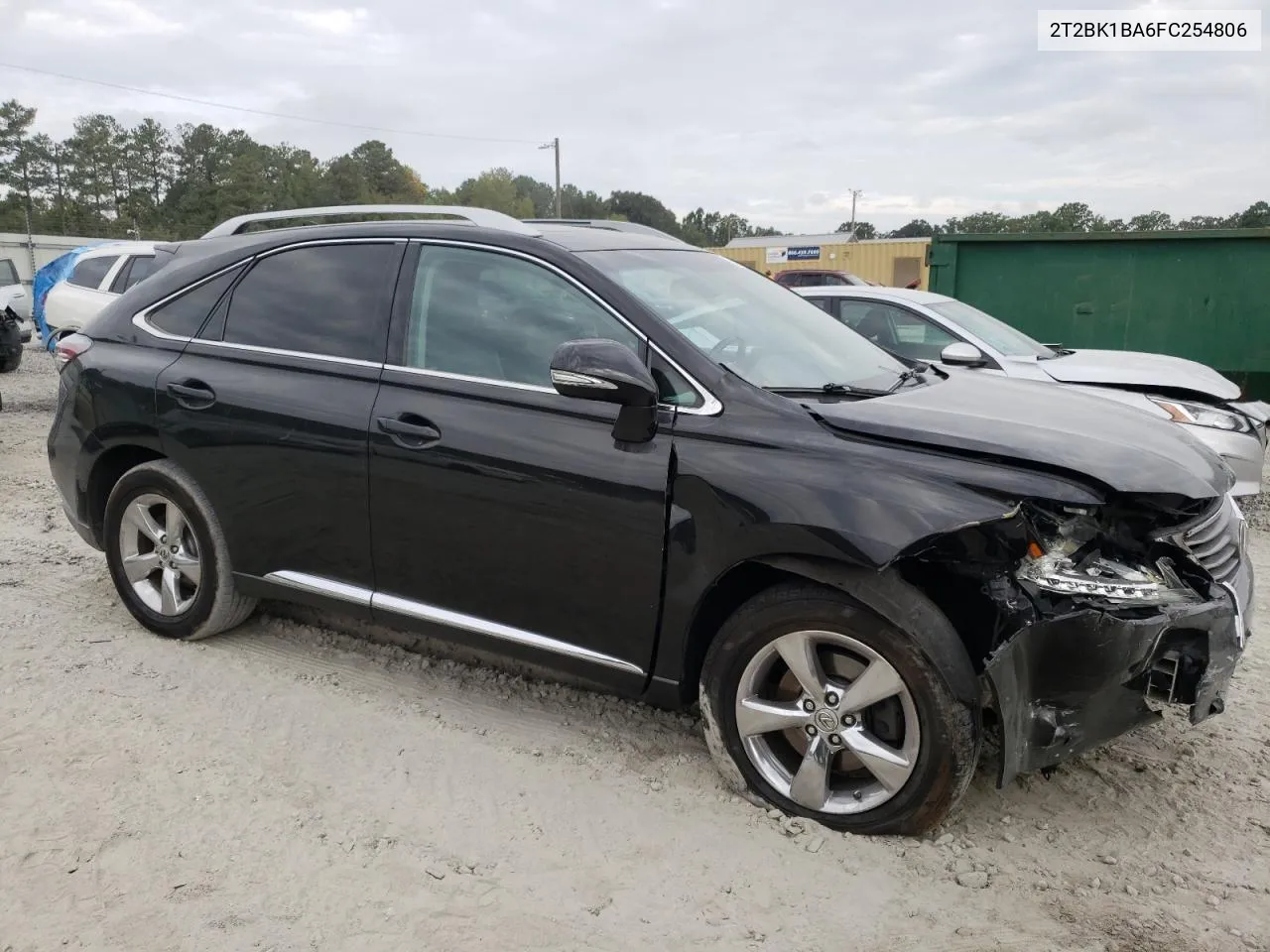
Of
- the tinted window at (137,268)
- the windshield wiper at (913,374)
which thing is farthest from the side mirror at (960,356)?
the tinted window at (137,268)

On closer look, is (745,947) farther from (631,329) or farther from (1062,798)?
(631,329)

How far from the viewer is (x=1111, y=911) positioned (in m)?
2.55

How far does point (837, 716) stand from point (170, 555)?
9.68 ft

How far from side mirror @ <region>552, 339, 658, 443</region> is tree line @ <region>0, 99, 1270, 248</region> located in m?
52.2

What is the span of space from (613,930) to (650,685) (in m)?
0.80

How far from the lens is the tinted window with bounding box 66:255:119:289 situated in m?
11.5

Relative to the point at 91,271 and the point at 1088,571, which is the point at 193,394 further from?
the point at 91,271

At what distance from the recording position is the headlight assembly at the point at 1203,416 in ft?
20.0

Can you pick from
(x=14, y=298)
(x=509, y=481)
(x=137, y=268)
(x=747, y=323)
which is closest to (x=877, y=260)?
(x=14, y=298)

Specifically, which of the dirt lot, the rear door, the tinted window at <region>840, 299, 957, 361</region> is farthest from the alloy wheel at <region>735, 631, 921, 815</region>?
the tinted window at <region>840, 299, 957, 361</region>

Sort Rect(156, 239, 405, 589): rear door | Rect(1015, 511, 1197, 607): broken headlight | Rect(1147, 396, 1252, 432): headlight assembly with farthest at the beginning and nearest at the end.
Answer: Rect(1147, 396, 1252, 432): headlight assembly
Rect(156, 239, 405, 589): rear door
Rect(1015, 511, 1197, 607): broken headlight

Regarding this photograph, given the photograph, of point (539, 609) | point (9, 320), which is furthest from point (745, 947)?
point (9, 320)

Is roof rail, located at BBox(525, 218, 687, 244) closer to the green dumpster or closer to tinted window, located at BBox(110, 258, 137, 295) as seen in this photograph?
the green dumpster

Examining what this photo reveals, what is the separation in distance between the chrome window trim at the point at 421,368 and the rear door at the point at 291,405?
0.01 metres
